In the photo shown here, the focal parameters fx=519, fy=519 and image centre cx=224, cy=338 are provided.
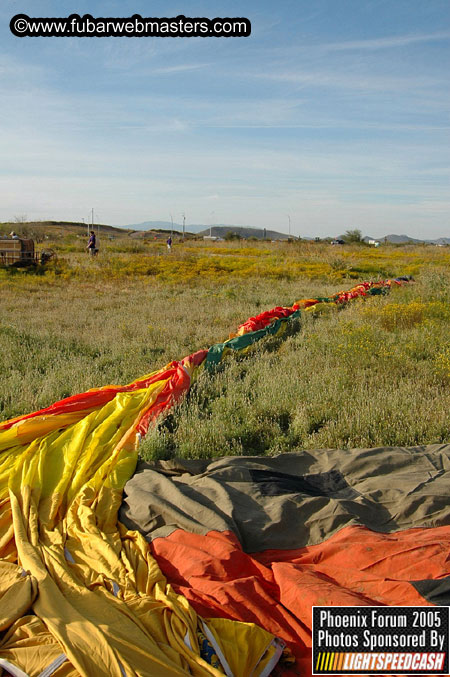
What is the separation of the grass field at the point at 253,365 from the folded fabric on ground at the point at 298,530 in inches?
19.2

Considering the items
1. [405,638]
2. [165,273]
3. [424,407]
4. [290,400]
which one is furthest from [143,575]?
[165,273]

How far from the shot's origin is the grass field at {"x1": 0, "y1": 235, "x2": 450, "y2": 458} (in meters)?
4.75

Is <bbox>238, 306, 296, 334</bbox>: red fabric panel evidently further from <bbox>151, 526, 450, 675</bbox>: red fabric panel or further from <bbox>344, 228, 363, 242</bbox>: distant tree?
<bbox>344, 228, 363, 242</bbox>: distant tree

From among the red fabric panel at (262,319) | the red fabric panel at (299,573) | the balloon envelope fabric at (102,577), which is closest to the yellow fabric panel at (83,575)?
the balloon envelope fabric at (102,577)

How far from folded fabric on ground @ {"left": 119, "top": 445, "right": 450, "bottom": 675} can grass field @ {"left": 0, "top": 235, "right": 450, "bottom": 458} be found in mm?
488

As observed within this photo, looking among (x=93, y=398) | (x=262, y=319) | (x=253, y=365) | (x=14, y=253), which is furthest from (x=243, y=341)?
(x=14, y=253)

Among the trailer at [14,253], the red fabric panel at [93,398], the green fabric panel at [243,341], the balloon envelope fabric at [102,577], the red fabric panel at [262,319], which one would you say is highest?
the trailer at [14,253]

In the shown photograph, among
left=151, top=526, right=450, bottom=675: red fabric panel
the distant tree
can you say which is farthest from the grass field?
the distant tree

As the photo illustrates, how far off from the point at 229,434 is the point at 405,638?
252 cm

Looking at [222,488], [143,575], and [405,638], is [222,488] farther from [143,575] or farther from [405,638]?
[405,638]

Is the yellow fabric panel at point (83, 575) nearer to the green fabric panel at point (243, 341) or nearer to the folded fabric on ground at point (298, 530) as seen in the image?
the folded fabric on ground at point (298, 530)

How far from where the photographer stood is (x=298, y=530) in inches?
133

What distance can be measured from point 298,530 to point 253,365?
3613 millimetres

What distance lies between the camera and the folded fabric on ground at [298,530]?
2646mm
